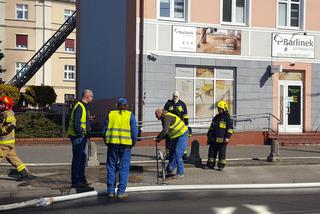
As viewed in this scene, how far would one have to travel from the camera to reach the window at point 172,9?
18906 mm

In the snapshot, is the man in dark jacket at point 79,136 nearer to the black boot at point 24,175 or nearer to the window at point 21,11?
the black boot at point 24,175

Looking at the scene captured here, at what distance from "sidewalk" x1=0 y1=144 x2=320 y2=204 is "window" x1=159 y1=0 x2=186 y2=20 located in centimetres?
557

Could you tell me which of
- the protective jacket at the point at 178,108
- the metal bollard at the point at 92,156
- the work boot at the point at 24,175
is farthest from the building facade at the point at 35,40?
the work boot at the point at 24,175

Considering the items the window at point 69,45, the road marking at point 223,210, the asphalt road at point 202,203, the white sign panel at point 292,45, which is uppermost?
the window at point 69,45

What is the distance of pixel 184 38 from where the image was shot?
18891 mm

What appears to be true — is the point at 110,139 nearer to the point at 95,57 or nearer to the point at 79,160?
the point at 79,160

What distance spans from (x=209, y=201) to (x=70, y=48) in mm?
48858

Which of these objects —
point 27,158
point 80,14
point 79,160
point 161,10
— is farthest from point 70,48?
point 79,160

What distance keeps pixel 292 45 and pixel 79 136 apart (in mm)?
13050

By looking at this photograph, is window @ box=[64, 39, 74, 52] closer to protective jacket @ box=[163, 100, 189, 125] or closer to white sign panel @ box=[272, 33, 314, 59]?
white sign panel @ box=[272, 33, 314, 59]

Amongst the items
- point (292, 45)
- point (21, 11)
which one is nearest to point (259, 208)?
point (292, 45)

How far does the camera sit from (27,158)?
1405 cm

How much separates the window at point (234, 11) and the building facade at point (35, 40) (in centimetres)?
3634

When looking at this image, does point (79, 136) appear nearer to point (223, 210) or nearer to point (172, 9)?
point (223, 210)
